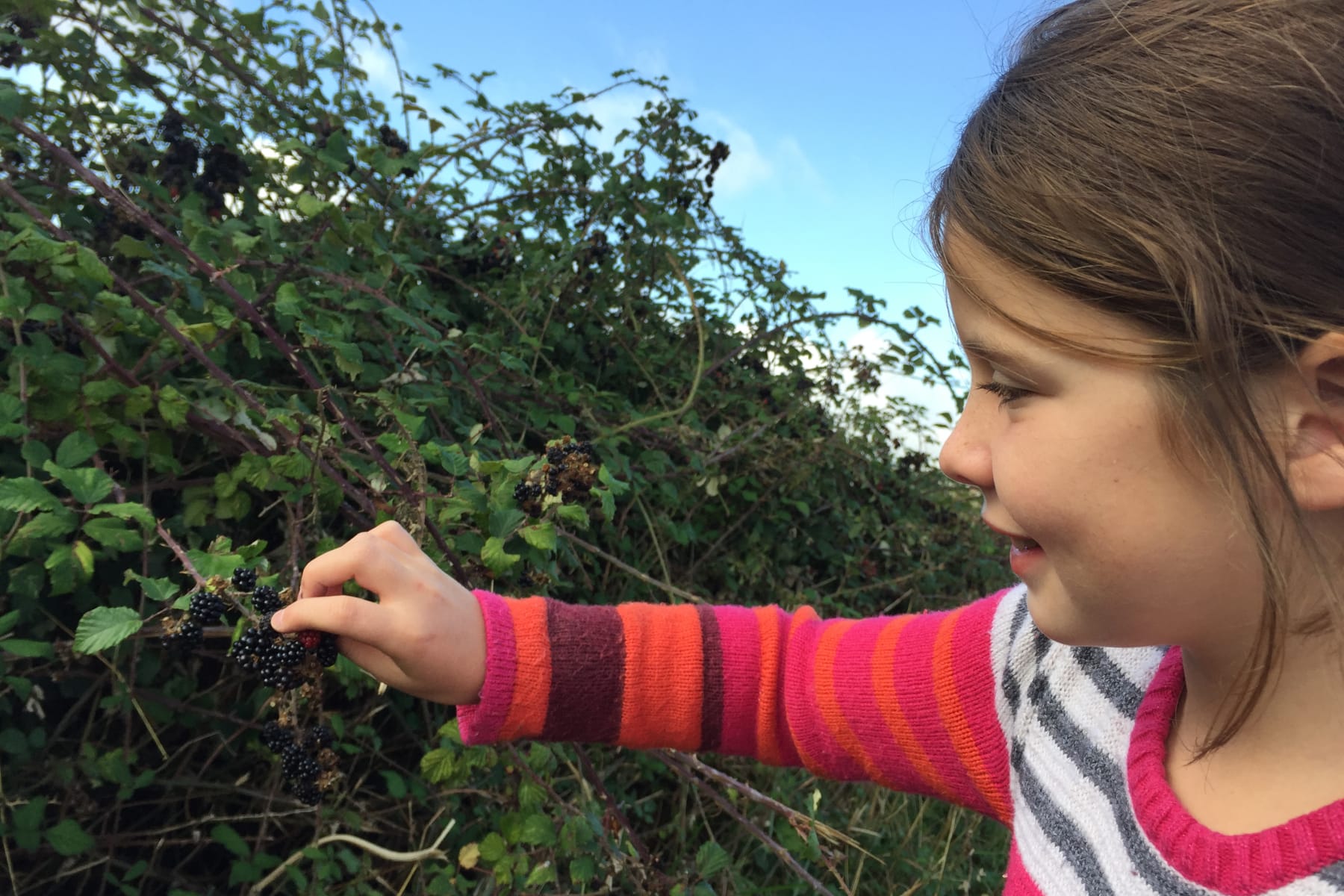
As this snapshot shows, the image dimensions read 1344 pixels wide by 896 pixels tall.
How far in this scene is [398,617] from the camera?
0.89m

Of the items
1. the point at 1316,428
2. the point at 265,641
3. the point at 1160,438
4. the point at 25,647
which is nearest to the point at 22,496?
the point at 25,647

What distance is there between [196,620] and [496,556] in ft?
1.07

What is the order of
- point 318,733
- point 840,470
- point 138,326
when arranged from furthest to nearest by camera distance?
point 840,470, point 138,326, point 318,733

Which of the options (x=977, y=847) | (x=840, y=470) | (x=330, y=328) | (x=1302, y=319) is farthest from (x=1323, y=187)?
(x=840, y=470)

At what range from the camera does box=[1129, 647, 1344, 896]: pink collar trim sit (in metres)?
0.67

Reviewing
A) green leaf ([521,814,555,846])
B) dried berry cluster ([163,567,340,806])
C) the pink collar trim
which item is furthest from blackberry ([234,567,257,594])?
the pink collar trim

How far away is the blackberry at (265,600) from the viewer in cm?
85

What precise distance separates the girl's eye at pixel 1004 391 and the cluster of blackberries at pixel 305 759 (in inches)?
31.2

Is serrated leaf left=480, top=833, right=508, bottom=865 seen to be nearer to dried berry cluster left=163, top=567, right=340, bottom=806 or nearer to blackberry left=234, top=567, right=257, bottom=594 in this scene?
dried berry cluster left=163, top=567, right=340, bottom=806

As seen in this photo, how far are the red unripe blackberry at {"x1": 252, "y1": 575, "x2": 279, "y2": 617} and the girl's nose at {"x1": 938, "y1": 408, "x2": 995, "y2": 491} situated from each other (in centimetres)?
66

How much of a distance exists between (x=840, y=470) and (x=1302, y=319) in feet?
6.93

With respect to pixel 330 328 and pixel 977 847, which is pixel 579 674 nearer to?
pixel 330 328

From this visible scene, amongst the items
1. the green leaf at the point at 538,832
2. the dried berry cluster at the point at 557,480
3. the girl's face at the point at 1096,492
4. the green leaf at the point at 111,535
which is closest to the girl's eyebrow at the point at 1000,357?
the girl's face at the point at 1096,492

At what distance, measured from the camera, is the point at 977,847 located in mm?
2098
